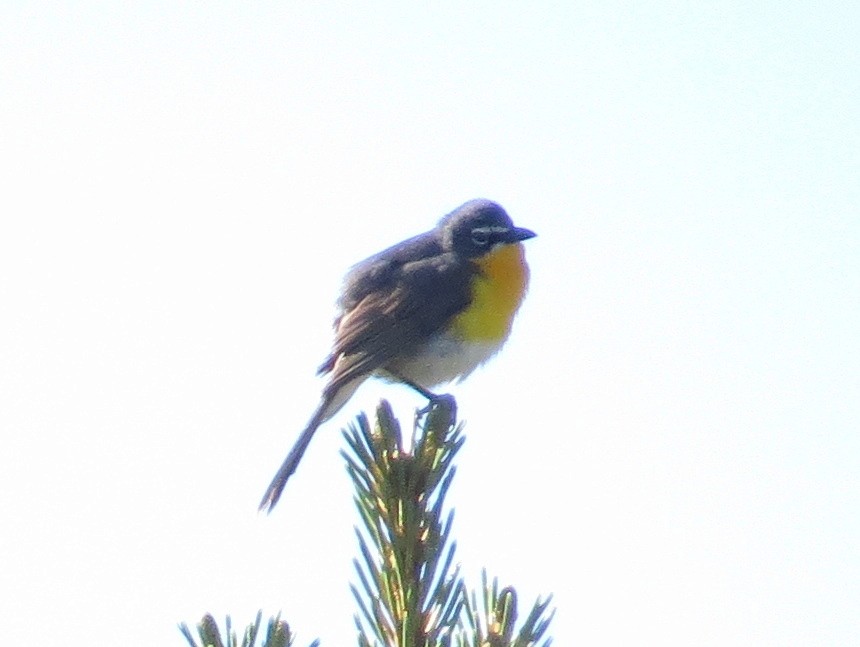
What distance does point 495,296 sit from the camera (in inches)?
342

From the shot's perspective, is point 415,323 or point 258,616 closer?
point 258,616

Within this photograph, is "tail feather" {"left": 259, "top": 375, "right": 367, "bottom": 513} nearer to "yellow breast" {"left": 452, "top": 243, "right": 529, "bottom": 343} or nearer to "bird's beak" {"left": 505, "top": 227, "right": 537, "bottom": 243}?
"yellow breast" {"left": 452, "top": 243, "right": 529, "bottom": 343}

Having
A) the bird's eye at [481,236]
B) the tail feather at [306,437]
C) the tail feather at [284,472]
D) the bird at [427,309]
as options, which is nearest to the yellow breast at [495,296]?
Answer: the bird at [427,309]

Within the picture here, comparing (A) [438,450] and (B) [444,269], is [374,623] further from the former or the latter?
(B) [444,269]

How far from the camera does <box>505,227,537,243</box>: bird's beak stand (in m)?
9.26

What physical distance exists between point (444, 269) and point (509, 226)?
824mm

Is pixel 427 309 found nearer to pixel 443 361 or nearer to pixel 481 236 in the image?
pixel 443 361

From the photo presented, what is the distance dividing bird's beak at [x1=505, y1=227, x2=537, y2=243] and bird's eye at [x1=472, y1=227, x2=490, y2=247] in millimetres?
139

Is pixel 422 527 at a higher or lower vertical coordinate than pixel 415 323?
lower

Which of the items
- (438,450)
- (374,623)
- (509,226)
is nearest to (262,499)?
(438,450)

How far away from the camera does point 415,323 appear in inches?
327

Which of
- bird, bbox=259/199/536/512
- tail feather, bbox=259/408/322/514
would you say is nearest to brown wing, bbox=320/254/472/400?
bird, bbox=259/199/536/512

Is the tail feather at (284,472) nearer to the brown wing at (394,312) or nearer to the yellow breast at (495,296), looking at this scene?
the brown wing at (394,312)

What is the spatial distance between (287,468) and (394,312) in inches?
93.6
